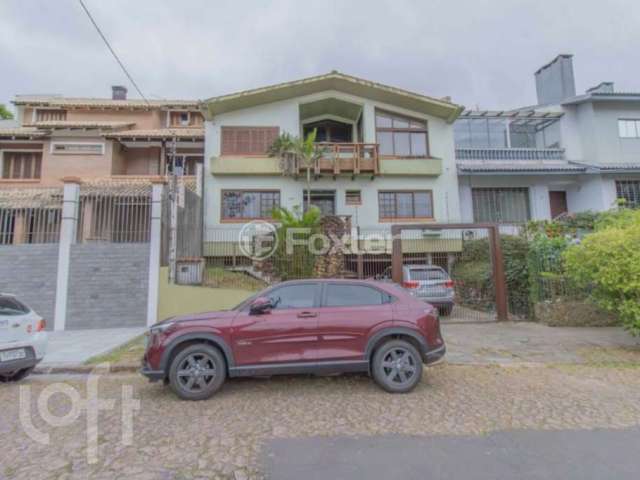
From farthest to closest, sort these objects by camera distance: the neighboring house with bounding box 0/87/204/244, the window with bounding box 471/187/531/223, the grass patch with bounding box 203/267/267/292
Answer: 1. the window with bounding box 471/187/531/223
2. the neighboring house with bounding box 0/87/204/244
3. the grass patch with bounding box 203/267/267/292

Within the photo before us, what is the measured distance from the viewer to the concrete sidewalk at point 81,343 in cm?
660

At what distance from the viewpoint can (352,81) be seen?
1584 centimetres

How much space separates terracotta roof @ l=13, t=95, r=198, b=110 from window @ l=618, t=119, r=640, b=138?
23129 millimetres

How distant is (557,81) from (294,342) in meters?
21.9

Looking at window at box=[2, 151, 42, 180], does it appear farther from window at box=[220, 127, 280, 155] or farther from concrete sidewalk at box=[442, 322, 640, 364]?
concrete sidewalk at box=[442, 322, 640, 364]

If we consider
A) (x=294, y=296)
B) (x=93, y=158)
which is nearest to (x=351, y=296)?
Result: (x=294, y=296)

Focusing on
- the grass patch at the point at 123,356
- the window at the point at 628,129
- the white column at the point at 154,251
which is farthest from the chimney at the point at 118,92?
the window at the point at 628,129

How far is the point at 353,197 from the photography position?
54.2 ft

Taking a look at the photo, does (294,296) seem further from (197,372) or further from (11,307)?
(11,307)

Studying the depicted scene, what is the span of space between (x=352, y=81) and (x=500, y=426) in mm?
15347

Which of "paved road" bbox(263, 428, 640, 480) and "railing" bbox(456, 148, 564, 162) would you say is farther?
"railing" bbox(456, 148, 564, 162)

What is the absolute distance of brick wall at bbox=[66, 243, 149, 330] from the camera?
33.3 ft

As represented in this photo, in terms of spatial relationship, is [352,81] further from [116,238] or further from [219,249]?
[116,238]

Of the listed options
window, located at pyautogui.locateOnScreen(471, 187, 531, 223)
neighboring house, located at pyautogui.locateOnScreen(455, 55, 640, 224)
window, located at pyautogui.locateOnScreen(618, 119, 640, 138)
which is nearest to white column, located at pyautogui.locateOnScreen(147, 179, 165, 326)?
neighboring house, located at pyautogui.locateOnScreen(455, 55, 640, 224)
